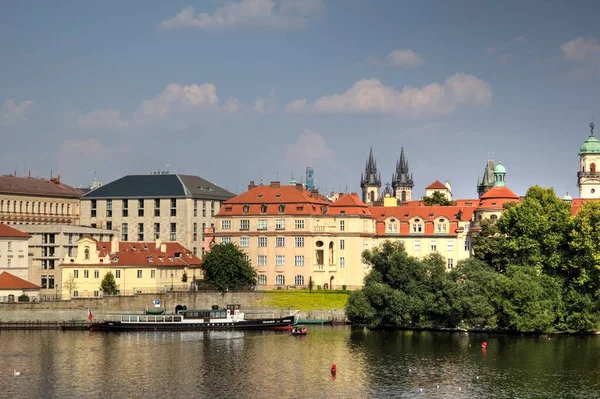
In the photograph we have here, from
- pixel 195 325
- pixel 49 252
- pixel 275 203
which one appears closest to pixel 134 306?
pixel 195 325

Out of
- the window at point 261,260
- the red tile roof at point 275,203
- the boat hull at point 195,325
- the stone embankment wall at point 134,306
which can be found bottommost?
the boat hull at point 195,325

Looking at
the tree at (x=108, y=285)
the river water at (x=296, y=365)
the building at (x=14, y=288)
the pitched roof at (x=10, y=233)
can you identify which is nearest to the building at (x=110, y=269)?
the tree at (x=108, y=285)

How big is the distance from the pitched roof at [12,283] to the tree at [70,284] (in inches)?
210

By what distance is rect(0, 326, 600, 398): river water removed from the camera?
100188 mm

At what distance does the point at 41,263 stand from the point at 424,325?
63.6m

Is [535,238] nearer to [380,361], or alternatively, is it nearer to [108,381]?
[380,361]

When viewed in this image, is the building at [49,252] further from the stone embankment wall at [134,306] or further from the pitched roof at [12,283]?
the stone embankment wall at [134,306]

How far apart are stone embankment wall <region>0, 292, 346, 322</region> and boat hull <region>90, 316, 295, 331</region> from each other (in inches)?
196

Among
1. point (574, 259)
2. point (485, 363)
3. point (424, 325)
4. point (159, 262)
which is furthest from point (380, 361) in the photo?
point (159, 262)

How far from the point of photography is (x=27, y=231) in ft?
581

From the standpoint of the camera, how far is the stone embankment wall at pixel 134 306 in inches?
5817

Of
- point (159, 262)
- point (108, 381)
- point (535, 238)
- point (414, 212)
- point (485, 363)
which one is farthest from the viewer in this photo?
point (414, 212)

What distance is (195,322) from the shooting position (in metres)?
147

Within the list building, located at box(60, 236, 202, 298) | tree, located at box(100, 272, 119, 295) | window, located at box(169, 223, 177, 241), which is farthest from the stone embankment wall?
window, located at box(169, 223, 177, 241)
